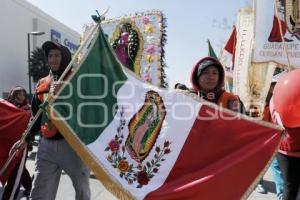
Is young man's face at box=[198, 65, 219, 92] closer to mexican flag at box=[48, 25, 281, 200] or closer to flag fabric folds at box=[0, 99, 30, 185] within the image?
mexican flag at box=[48, 25, 281, 200]

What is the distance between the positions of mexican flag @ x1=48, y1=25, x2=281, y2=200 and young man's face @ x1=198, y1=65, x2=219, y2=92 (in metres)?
0.21

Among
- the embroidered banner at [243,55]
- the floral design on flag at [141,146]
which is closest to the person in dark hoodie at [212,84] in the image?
the floral design on flag at [141,146]

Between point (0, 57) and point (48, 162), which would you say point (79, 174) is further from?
point (0, 57)

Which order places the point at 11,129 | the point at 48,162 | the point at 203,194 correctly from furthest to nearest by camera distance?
the point at 11,129, the point at 48,162, the point at 203,194

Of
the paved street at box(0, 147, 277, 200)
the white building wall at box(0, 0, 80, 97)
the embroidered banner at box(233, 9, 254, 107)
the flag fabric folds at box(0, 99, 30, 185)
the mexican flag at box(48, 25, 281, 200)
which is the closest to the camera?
the mexican flag at box(48, 25, 281, 200)

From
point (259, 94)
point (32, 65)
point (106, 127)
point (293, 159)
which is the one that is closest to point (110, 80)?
point (106, 127)

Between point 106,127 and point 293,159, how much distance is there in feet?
5.25

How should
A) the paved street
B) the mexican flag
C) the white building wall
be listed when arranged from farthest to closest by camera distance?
the white building wall < the paved street < the mexican flag

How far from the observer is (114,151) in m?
3.38

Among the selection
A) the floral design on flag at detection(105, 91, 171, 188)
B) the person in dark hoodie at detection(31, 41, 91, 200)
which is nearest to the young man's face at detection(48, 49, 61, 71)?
the person in dark hoodie at detection(31, 41, 91, 200)

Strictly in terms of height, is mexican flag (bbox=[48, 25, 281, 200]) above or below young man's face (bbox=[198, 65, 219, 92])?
below

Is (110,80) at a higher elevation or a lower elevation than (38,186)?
higher

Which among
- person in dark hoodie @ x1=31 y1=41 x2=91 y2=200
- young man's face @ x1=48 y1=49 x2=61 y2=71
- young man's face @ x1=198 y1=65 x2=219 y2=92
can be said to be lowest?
person in dark hoodie @ x1=31 y1=41 x2=91 y2=200

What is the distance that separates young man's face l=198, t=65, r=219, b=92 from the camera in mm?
3533
